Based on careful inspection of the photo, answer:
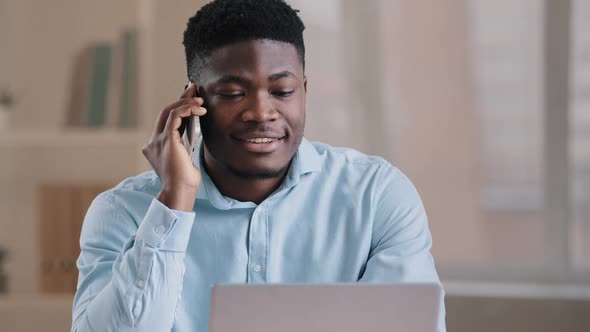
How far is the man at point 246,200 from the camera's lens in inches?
62.0

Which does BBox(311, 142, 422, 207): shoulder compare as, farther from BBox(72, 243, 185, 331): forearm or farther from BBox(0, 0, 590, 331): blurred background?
BBox(0, 0, 590, 331): blurred background

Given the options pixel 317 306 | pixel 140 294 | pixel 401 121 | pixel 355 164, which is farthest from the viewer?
A: pixel 401 121

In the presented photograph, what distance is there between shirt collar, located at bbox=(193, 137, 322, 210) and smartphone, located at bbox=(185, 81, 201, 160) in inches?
3.4

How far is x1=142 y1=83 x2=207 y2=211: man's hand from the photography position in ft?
5.03

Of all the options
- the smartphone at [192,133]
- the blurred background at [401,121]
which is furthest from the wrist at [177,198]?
the blurred background at [401,121]

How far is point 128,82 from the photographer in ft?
9.92

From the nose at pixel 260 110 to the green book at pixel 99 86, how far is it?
155cm

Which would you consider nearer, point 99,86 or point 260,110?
point 260,110

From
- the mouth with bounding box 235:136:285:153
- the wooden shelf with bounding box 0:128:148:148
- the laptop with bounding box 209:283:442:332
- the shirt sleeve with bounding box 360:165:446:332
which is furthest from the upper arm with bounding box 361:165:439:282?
the wooden shelf with bounding box 0:128:148:148

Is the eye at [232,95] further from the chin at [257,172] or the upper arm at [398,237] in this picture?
the upper arm at [398,237]

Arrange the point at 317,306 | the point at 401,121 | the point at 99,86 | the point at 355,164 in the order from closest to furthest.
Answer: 1. the point at 317,306
2. the point at 355,164
3. the point at 99,86
4. the point at 401,121

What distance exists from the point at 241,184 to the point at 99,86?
148 centimetres

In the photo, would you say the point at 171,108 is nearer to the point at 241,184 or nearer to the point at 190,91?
→ the point at 190,91

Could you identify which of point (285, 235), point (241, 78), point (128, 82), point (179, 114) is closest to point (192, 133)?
point (179, 114)
